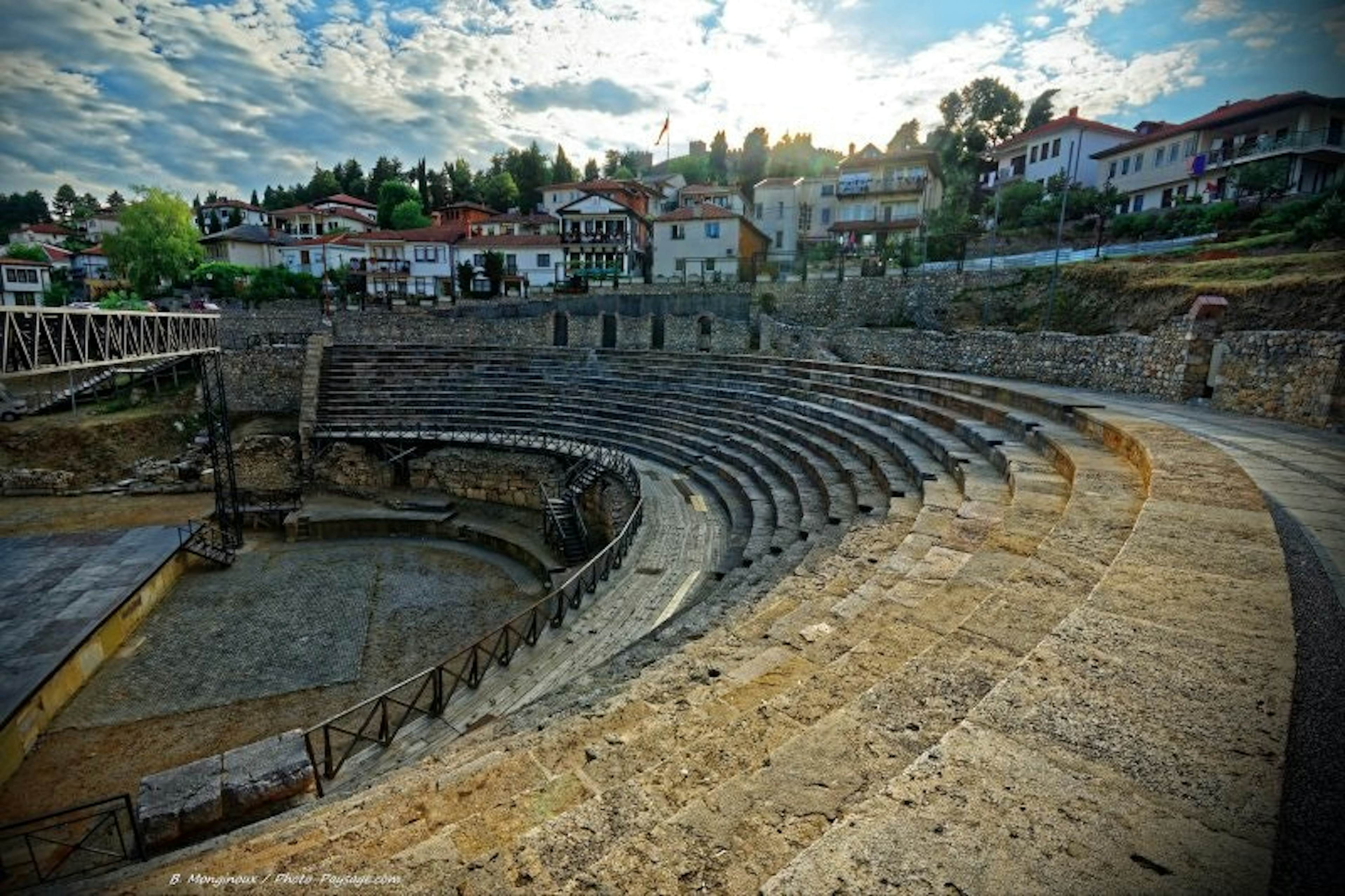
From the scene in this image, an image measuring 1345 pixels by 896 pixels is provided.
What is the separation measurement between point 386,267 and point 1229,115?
183 feet

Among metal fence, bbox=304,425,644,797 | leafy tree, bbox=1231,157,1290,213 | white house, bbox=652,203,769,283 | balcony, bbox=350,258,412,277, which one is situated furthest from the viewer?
balcony, bbox=350,258,412,277

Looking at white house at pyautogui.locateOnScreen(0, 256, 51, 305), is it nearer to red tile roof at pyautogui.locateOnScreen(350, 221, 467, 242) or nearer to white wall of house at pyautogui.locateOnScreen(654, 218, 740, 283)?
red tile roof at pyautogui.locateOnScreen(350, 221, 467, 242)

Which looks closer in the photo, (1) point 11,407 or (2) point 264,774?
(2) point 264,774

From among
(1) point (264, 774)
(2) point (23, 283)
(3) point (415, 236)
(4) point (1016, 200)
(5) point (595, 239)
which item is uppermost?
(4) point (1016, 200)

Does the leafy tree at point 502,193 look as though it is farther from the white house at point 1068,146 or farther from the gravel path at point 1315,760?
the gravel path at point 1315,760

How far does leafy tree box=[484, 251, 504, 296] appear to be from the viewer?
145 feet

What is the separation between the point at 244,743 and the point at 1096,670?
12728 mm

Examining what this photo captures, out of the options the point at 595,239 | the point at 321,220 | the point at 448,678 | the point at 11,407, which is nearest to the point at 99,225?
the point at 321,220

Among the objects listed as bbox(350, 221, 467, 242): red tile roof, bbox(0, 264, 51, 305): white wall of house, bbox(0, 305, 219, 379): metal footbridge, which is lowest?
bbox(0, 305, 219, 379): metal footbridge

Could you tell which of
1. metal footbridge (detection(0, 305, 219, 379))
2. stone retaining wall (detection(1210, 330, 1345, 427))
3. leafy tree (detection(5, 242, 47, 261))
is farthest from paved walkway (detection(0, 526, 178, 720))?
leafy tree (detection(5, 242, 47, 261))

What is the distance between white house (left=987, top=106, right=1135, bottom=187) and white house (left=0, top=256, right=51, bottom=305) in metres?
73.3

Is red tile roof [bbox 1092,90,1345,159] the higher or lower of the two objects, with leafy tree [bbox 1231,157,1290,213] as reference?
higher

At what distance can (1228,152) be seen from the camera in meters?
32.4

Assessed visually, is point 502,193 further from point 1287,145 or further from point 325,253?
point 1287,145
